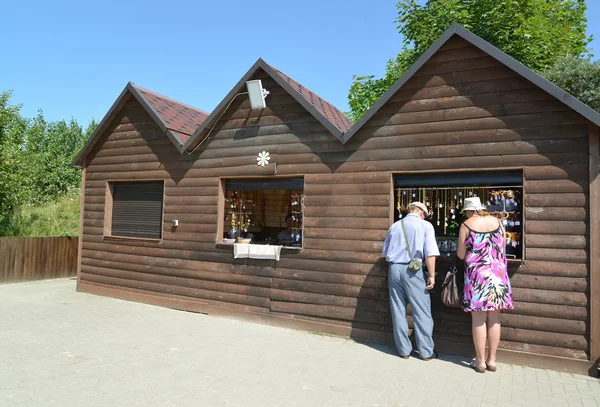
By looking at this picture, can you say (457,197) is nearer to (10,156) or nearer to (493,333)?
(493,333)

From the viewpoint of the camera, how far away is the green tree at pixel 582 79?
13.4 m

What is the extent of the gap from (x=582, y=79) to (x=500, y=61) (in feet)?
32.1

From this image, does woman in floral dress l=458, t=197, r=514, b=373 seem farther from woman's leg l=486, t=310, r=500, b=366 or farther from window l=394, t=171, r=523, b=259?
window l=394, t=171, r=523, b=259

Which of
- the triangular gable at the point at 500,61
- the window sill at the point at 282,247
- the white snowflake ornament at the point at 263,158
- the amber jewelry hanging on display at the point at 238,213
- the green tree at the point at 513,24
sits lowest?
the window sill at the point at 282,247

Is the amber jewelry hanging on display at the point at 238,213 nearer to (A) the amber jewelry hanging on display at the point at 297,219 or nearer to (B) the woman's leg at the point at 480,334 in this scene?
(A) the amber jewelry hanging on display at the point at 297,219

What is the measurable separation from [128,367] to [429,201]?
15.0 feet

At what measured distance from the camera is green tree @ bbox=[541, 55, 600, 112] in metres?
13.4

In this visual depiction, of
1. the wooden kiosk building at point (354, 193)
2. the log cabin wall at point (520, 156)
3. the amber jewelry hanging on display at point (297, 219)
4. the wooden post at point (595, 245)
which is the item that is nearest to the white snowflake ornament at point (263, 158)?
the wooden kiosk building at point (354, 193)

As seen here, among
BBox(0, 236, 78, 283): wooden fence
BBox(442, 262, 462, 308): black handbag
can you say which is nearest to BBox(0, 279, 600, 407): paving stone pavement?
BBox(442, 262, 462, 308): black handbag

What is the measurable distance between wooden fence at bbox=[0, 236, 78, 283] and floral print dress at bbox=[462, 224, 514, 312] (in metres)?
11.4

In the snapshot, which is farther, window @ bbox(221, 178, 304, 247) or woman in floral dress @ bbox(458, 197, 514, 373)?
window @ bbox(221, 178, 304, 247)

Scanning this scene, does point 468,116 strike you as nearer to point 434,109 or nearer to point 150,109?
point 434,109

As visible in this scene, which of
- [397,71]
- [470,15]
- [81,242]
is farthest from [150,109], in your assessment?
[397,71]

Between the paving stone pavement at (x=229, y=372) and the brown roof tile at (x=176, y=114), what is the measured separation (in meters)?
3.77
